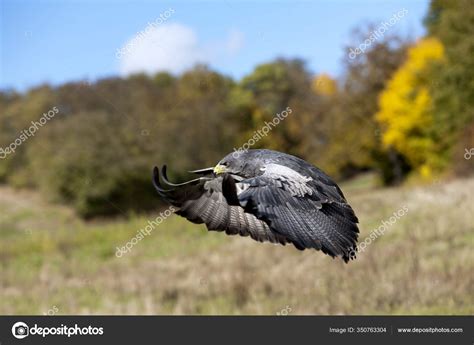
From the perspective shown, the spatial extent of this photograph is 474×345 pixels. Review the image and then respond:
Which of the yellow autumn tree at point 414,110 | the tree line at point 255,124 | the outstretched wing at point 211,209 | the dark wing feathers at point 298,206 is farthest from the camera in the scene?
the yellow autumn tree at point 414,110

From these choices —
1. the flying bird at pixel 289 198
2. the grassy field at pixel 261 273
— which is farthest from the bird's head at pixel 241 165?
the grassy field at pixel 261 273

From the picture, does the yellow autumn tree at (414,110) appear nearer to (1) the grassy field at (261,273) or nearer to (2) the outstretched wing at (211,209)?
(1) the grassy field at (261,273)

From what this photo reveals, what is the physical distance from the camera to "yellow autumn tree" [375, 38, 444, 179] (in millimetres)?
47875

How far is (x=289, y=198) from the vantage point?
393 cm

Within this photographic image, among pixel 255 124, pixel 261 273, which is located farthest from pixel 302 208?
pixel 255 124

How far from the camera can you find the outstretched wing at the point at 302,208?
3.69 m

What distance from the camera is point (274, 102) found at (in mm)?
57375

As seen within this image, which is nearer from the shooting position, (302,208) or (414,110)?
(302,208)

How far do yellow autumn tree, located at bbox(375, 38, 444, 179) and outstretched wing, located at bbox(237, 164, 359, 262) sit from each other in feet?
147

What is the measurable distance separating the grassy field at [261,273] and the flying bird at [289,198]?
28.4 feet

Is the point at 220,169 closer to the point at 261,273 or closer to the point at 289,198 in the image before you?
the point at 289,198

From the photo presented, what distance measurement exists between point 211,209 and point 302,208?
1.37m
